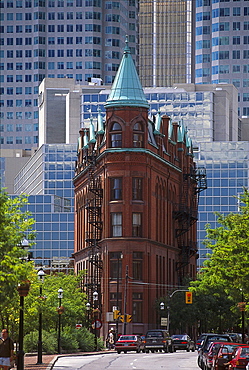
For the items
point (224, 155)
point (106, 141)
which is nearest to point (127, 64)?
point (106, 141)

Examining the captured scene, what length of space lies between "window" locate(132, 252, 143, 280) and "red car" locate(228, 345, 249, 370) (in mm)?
68238

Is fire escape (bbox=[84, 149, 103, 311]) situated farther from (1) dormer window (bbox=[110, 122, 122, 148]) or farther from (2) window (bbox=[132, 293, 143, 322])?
(1) dormer window (bbox=[110, 122, 122, 148])

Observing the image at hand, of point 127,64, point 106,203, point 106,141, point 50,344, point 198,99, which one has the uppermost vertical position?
point 198,99

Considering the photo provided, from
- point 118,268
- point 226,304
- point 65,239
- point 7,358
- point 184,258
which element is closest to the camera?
point 7,358

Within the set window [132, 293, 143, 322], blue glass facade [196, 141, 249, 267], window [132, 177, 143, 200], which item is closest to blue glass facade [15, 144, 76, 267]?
blue glass facade [196, 141, 249, 267]

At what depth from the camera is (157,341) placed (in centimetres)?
8056

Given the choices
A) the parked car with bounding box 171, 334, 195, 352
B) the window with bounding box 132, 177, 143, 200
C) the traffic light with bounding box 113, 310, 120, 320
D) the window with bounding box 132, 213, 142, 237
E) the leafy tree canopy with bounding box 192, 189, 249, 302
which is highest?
the window with bounding box 132, 177, 143, 200

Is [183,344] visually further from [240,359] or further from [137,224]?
[240,359]

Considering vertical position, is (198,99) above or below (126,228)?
above

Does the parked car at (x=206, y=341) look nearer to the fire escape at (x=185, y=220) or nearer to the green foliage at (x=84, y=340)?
the green foliage at (x=84, y=340)

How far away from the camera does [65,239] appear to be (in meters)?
162

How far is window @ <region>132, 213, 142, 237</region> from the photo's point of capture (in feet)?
364

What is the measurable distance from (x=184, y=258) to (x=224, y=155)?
4723cm

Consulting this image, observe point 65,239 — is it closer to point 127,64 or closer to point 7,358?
point 127,64
